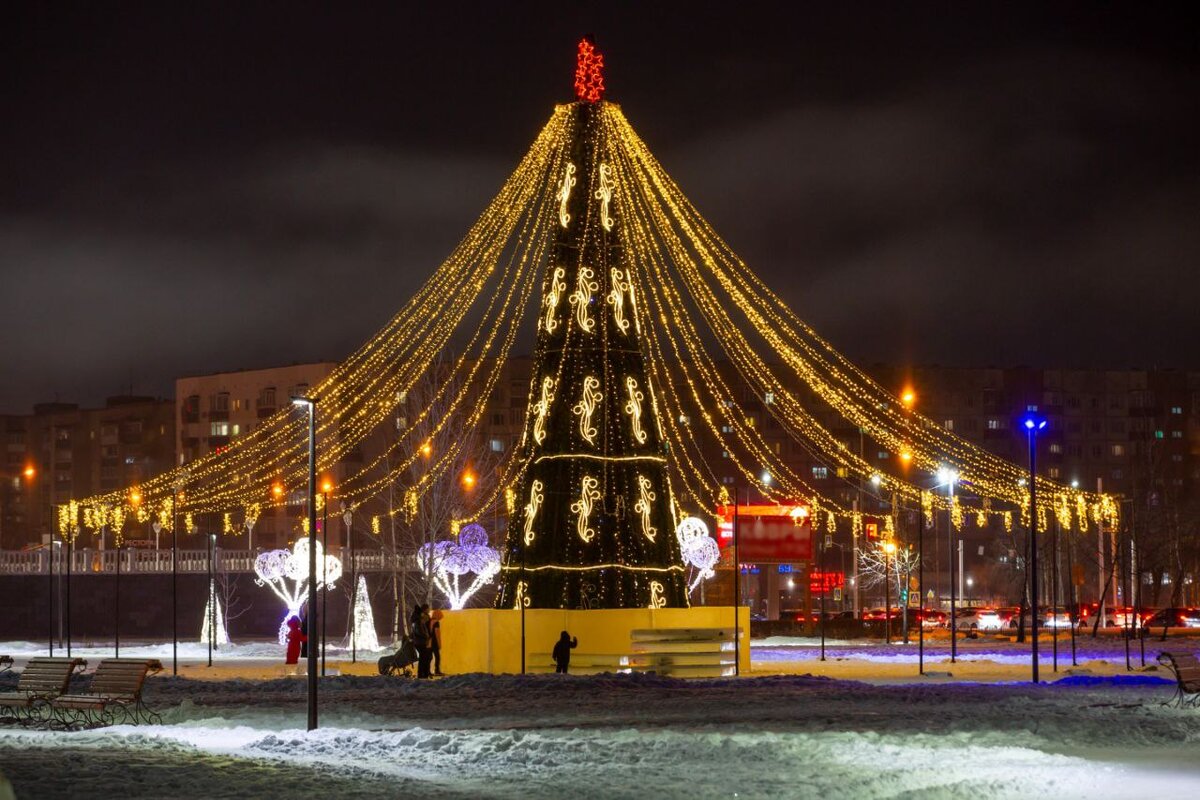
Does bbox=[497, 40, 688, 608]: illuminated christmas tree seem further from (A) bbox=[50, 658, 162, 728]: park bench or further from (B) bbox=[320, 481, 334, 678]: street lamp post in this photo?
(A) bbox=[50, 658, 162, 728]: park bench

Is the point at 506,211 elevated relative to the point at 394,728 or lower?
elevated

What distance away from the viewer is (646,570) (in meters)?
37.1

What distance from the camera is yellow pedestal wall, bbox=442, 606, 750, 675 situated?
1438 inches

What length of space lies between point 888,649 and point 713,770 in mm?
34618

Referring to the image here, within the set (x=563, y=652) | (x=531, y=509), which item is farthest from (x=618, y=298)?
(x=563, y=652)

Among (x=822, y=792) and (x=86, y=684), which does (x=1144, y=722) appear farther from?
(x=86, y=684)

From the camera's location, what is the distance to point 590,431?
3681 cm

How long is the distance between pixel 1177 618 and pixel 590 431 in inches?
1826

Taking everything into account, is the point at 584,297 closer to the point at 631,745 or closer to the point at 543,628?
the point at 543,628

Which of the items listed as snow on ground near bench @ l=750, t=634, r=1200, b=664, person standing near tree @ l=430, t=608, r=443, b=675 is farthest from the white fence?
person standing near tree @ l=430, t=608, r=443, b=675

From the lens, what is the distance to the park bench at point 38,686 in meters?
26.4

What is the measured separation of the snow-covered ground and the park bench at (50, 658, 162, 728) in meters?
0.66

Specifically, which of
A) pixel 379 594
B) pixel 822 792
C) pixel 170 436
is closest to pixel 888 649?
pixel 379 594

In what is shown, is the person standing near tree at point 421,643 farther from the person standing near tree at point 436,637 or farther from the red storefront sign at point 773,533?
the red storefront sign at point 773,533
